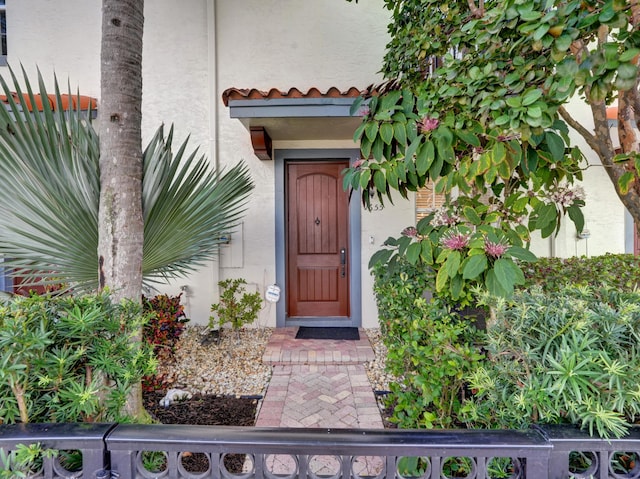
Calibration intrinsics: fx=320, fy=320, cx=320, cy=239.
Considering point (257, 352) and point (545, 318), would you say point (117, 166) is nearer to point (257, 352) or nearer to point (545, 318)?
point (545, 318)

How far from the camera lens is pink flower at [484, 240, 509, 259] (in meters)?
1.64

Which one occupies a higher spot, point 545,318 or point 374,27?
point 374,27

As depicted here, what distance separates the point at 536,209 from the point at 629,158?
488 mm

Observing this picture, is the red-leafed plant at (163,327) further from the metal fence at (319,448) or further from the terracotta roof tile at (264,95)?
the terracotta roof tile at (264,95)

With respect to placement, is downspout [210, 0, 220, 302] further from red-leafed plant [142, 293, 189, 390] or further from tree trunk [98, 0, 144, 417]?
tree trunk [98, 0, 144, 417]

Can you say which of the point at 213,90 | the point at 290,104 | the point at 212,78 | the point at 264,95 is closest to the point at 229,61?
the point at 212,78

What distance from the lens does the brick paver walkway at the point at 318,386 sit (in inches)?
104

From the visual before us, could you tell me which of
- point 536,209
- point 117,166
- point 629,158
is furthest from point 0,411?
point 629,158

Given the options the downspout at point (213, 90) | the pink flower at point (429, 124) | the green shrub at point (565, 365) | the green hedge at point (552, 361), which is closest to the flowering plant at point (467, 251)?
the green hedge at point (552, 361)

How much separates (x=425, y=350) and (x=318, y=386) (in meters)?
1.76

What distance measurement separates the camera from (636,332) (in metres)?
1.12

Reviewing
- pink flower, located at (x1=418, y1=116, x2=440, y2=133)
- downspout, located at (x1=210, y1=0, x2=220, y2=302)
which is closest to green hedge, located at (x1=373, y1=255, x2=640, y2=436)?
pink flower, located at (x1=418, y1=116, x2=440, y2=133)

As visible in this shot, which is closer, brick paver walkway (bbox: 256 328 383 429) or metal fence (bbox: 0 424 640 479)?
metal fence (bbox: 0 424 640 479)

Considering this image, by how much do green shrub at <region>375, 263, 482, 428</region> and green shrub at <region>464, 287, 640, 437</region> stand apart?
0.44m
